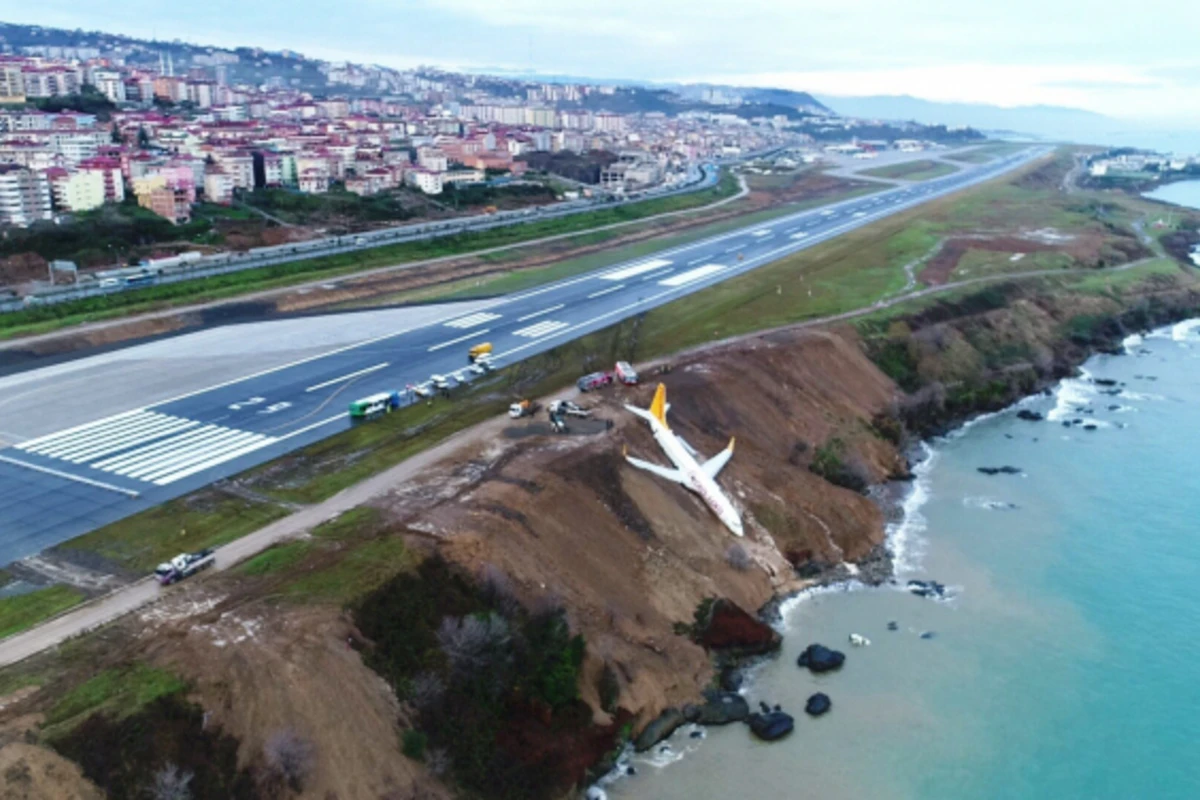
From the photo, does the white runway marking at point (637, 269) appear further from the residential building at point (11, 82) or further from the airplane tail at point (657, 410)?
the residential building at point (11, 82)

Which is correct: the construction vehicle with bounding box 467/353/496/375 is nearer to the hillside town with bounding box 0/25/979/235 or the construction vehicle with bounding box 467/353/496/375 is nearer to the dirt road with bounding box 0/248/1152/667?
the dirt road with bounding box 0/248/1152/667

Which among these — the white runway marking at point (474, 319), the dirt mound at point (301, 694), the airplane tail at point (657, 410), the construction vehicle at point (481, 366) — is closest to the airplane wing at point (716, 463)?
the airplane tail at point (657, 410)

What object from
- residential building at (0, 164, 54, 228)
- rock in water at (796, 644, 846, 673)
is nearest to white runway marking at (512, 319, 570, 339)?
rock in water at (796, 644, 846, 673)

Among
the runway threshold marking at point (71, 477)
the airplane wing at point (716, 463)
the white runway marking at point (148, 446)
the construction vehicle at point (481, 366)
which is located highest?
the construction vehicle at point (481, 366)

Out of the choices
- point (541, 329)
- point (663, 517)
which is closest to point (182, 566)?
point (663, 517)

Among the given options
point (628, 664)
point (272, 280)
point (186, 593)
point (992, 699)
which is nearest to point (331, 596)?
point (186, 593)
